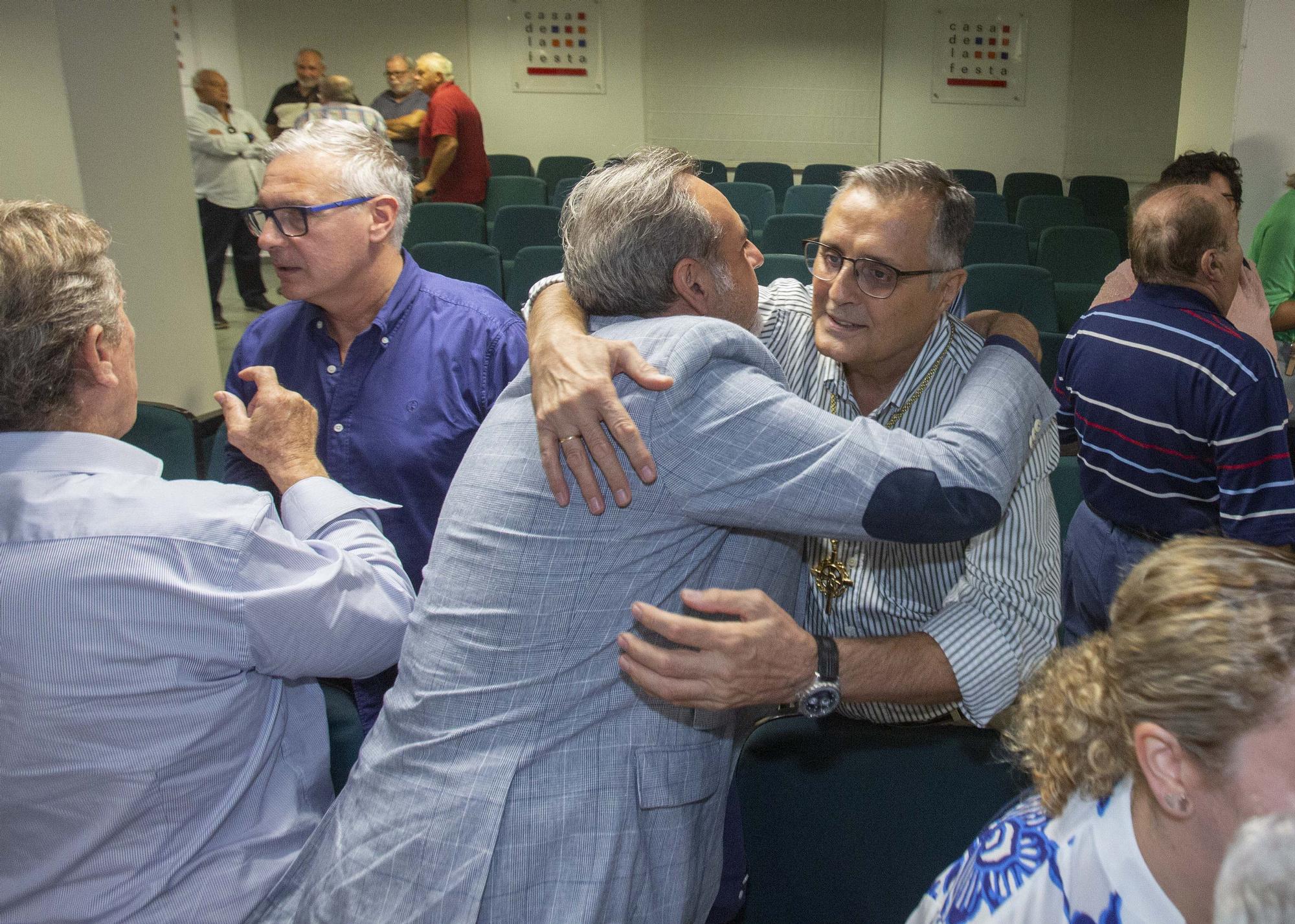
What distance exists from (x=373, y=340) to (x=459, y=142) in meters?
5.94

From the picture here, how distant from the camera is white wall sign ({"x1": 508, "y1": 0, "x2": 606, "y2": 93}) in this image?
10586 millimetres

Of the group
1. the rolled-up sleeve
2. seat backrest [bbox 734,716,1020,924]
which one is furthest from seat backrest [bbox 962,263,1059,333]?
the rolled-up sleeve

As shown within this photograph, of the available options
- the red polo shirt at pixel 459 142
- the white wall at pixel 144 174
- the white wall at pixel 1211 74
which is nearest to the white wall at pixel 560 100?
the red polo shirt at pixel 459 142

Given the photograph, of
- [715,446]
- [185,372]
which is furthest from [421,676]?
[185,372]

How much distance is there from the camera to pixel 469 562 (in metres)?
1.16

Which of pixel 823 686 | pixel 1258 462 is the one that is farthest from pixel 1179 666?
pixel 1258 462

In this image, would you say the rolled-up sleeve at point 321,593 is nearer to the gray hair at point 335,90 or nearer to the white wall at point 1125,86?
the gray hair at point 335,90

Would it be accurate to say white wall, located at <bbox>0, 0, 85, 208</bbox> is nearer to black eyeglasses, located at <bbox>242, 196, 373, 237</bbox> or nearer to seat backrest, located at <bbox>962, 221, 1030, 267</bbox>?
black eyeglasses, located at <bbox>242, 196, 373, 237</bbox>

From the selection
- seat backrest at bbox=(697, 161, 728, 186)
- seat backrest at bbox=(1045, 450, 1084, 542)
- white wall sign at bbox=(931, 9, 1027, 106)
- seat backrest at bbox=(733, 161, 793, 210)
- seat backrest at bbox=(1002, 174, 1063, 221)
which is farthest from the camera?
white wall sign at bbox=(931, 9, 1027, 106)

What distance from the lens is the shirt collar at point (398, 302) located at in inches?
80.4

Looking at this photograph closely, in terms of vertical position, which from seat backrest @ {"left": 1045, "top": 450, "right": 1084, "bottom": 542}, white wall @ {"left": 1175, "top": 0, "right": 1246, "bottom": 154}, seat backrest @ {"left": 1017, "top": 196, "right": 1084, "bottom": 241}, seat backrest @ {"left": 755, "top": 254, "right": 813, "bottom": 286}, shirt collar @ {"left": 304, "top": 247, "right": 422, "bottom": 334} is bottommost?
seat backrest @ {"left": 1045, "top": 450, "right": 1084, "bottom": 542}

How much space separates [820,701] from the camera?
1.29 m

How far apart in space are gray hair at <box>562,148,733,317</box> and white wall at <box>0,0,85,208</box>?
133 inches

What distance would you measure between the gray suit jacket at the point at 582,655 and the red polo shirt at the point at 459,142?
6.67 metres
